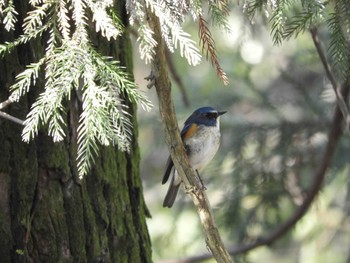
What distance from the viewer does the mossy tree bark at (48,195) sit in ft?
10.4

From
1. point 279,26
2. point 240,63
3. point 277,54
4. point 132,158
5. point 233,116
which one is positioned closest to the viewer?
point 279,26

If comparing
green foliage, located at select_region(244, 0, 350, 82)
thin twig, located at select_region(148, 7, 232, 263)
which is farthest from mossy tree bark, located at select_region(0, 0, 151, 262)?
green foliage, located at select_region(244, 0, 350, 82)

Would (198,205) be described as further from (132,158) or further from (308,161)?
(308,161)

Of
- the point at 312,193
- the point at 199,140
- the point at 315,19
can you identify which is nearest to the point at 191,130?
the point at 199,140

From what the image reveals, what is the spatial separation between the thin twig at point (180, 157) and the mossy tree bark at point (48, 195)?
458mm

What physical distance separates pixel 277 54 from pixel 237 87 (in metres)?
1.88

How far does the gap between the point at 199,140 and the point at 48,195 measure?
6.70ft

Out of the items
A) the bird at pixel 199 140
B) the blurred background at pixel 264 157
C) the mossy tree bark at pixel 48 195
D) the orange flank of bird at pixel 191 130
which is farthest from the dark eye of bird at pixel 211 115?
the mossy tree bark at pixel 48 195

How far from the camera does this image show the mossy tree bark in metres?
3.17

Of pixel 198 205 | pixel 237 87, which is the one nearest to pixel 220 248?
pixel 198 205

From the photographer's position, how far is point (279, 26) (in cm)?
271

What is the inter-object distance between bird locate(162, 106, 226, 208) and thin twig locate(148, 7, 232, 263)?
1.88 meters

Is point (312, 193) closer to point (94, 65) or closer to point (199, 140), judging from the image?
point (199, 140)

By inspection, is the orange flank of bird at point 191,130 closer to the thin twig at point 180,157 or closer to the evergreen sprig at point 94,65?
the thin twig at point 180,157
